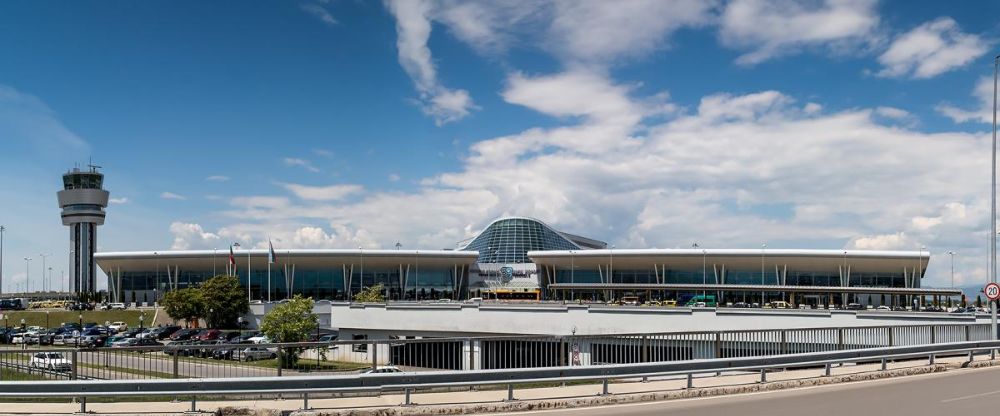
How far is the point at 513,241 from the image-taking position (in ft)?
443

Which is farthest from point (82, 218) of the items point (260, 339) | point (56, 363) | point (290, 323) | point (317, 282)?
point (56, 363)

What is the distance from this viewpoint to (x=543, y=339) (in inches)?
655

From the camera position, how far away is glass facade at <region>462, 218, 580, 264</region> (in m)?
134

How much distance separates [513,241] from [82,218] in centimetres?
8465

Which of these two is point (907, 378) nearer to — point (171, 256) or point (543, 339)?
point (543, 339)

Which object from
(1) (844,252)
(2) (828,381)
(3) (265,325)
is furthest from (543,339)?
(1) (844,252)

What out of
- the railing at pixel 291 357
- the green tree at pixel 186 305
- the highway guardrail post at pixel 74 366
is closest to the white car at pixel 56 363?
the railing at pixel 291 357

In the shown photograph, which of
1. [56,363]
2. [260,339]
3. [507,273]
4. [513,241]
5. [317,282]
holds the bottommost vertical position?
[260,339]

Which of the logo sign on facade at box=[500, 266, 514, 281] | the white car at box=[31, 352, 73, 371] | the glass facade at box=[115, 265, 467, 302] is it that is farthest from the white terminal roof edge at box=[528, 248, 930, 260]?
the white car at box=[31, 352, 73, 371]

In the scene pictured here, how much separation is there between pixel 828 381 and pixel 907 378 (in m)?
2.81

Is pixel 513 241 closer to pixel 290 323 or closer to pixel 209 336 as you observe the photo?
pixel 209 336

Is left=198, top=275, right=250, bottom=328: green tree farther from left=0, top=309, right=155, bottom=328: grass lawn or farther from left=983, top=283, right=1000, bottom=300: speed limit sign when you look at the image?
left=983, top=283, right=1000, bottom=300: speed limit sign

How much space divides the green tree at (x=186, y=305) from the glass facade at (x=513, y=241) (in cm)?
5928

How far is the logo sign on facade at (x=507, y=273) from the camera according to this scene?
421 feet
